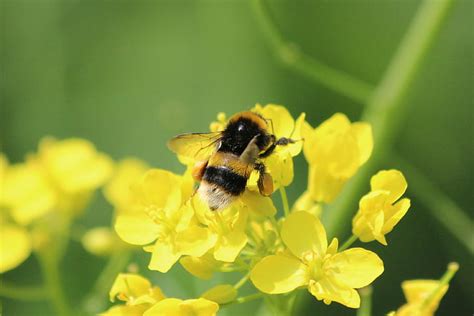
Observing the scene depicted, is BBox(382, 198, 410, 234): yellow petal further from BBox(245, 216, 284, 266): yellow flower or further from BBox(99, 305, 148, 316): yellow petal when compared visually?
BBox(99, 305, 148, 316): yellow petal

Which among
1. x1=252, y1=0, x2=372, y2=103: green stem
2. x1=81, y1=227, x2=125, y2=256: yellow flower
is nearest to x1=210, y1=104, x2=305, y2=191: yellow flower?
x1=252, y1=0, x2=372, y2=103: green stem

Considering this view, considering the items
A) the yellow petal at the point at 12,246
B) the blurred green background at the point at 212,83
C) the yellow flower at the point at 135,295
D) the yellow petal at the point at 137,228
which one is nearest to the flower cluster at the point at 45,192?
the yellow petal at the point at 12,246

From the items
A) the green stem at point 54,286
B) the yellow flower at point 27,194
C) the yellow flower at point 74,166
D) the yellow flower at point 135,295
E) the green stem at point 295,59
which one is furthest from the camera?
the yellow flower at point 74,166

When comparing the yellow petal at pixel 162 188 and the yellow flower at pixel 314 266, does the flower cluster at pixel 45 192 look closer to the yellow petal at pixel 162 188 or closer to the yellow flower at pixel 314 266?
the yellow petal at pixel 162 188

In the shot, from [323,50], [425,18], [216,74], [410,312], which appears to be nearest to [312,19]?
[323,50]

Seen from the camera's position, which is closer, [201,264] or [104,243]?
[201,264]

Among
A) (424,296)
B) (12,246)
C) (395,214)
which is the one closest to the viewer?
(395,214)

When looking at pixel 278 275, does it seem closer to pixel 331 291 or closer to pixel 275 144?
pixel 331 291

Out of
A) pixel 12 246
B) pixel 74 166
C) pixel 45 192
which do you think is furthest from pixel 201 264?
pixel 74 166
